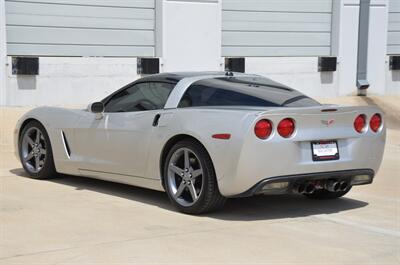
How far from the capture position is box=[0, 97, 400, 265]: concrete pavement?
5.18 m

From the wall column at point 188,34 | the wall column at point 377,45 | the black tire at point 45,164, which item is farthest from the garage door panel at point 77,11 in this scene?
the black tire at point 45,164

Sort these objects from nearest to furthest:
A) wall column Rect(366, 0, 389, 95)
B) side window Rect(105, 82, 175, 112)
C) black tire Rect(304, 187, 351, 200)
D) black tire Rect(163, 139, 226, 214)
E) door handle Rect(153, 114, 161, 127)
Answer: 1. black tire Rect(163, 139, 226, 214)
2. door handle Rect(153, 114, 161, 127)
3. side window Rect(105, 82, 175, 112)
4. black tire Rect(304, 187, 351, 200)
5. wall column Rect(366, 0, 389, 95)

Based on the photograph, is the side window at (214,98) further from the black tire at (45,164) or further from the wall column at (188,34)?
the wall column at (188,34)

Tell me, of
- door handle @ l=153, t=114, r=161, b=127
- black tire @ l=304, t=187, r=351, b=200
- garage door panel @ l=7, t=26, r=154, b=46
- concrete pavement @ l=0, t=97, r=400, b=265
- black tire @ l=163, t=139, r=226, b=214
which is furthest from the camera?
garage door panel @ l=7, t=26, r=154, b=46

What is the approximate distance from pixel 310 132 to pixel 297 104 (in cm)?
58

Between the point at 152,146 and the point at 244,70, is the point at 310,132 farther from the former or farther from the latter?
the point at 244,70

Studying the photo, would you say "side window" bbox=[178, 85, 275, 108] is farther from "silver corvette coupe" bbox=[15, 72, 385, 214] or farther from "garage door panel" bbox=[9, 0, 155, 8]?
"garage door panel" bbox=[9, 0, 155, 8]

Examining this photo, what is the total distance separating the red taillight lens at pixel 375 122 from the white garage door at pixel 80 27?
965cm

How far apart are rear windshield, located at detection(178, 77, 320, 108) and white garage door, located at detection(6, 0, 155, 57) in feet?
27.9

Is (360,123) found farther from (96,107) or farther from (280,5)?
(280,5)

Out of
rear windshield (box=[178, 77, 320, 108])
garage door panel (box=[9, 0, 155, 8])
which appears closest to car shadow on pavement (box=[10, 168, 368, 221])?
rear windshield (box=[178, 77, 320, 108])

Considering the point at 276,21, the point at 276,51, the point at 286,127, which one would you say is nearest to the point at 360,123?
the point at 286,127

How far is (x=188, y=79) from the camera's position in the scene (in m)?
7.16

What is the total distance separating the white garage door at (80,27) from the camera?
14664mm
